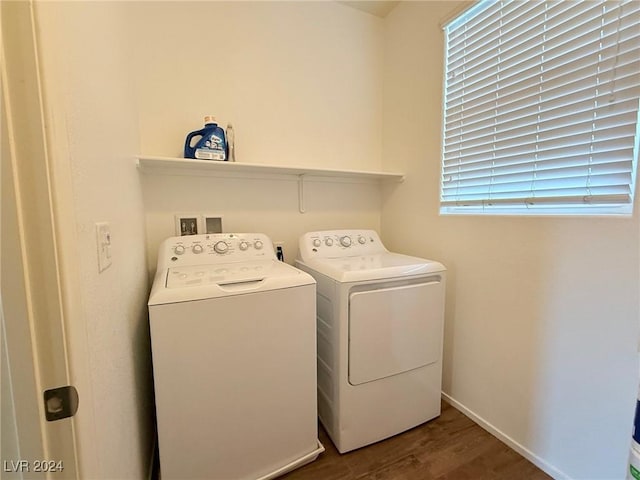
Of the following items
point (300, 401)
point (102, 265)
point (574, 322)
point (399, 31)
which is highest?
point (399, 31)

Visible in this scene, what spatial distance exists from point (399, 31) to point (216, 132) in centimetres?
157

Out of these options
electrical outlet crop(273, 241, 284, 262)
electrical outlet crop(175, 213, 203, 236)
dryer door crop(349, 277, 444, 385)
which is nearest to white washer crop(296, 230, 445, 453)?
dryer door crop(349, 277, 444, 385)

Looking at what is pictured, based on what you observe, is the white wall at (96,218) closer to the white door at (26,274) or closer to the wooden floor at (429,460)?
the white door at (26,274)

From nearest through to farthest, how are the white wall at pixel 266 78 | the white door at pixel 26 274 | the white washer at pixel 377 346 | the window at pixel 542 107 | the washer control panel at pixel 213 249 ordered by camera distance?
the white door at pixel 26 274
the window at pixel 542 107
the white washer at pixel 377 346
the washer control panel at pixel 213 249
the white wall at pixel 266 78

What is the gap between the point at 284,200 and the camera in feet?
6.60

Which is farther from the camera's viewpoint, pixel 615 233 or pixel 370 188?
pixel 370 188

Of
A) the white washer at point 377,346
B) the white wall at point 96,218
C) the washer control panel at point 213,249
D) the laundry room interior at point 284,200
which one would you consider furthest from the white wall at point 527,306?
the white wall at point 96,218

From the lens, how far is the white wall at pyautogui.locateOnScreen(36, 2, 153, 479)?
49 centimetres

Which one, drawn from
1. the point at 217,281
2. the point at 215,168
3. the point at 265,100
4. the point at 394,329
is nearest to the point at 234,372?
the point at 217,281

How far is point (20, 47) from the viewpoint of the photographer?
417 mm

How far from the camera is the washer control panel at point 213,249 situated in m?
1.50

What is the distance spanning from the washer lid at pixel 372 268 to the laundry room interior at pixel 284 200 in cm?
32

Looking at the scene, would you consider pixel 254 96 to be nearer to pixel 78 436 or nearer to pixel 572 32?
pixel 572 32

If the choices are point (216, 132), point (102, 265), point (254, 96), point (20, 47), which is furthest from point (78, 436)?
point (254, 96)
